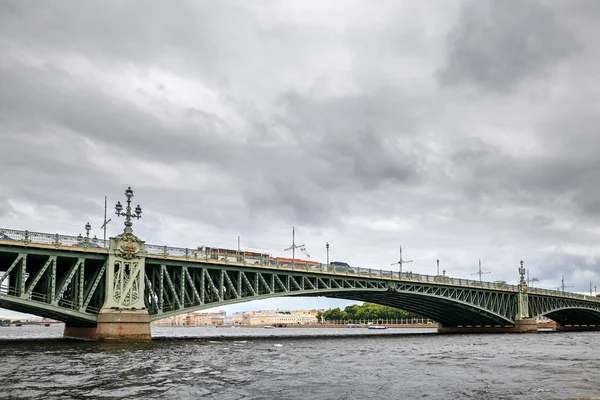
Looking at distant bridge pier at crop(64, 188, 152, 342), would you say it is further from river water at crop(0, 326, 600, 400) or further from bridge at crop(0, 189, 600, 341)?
river water at crop(0, 326, 600, 400)

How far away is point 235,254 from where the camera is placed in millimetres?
67188

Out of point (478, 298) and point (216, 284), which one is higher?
point (216, 284)

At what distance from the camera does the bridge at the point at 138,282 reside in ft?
163

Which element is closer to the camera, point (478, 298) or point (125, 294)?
point (125, 294)

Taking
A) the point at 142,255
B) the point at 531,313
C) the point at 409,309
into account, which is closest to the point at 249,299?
the point at 142,255

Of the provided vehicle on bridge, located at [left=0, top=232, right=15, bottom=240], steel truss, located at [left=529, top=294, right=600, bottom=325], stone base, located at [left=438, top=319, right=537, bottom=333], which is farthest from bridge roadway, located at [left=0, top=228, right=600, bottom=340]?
steel truss, located at [left=529, top=294, right=600, bottom=325]

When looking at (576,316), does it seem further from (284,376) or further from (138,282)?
(284,376)

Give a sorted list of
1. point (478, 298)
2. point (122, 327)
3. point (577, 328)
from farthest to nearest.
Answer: point (577, 328) < point (478, 298) < point (122, 327)

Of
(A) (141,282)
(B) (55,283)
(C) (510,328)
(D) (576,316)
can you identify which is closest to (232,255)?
(A) (141,282)

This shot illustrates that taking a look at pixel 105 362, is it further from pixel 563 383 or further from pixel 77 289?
pixel 563 383

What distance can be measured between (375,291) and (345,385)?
53.5 meters

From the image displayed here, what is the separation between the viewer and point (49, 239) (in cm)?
5000

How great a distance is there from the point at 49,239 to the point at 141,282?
9.41 metres

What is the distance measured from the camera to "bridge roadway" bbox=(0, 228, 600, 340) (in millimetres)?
49562
